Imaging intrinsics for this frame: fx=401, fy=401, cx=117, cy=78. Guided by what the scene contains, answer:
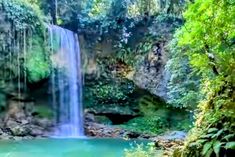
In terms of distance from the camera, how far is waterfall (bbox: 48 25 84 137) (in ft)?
49.5

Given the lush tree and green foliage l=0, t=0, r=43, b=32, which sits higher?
green foliage l=0, t=0, r=43, b=32

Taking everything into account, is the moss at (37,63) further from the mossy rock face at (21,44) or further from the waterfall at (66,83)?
the waterfall at (66,83)

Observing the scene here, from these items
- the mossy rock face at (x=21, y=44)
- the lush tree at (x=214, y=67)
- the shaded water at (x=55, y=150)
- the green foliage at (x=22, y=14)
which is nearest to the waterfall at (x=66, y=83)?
the mossy rock face at (x=21, y=44)

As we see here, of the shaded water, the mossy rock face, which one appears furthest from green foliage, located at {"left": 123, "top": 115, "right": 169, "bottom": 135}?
Result: the mossy rock face

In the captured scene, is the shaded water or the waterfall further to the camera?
the waterfall

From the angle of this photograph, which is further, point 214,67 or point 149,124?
point 149,124

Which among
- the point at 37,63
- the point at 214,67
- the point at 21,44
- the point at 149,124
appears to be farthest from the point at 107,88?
the point at 214,67

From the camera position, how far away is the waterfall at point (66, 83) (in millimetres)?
15086

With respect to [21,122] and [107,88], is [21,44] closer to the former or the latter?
[21,122]

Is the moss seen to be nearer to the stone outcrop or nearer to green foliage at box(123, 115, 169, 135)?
the stone outcrop

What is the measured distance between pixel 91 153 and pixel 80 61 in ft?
23.8

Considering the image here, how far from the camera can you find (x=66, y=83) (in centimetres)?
1556

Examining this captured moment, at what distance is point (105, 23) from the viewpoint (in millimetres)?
16781

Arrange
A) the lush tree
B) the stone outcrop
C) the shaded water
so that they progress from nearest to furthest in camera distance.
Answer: the lush tree < the shaded water < the stone outcrop
